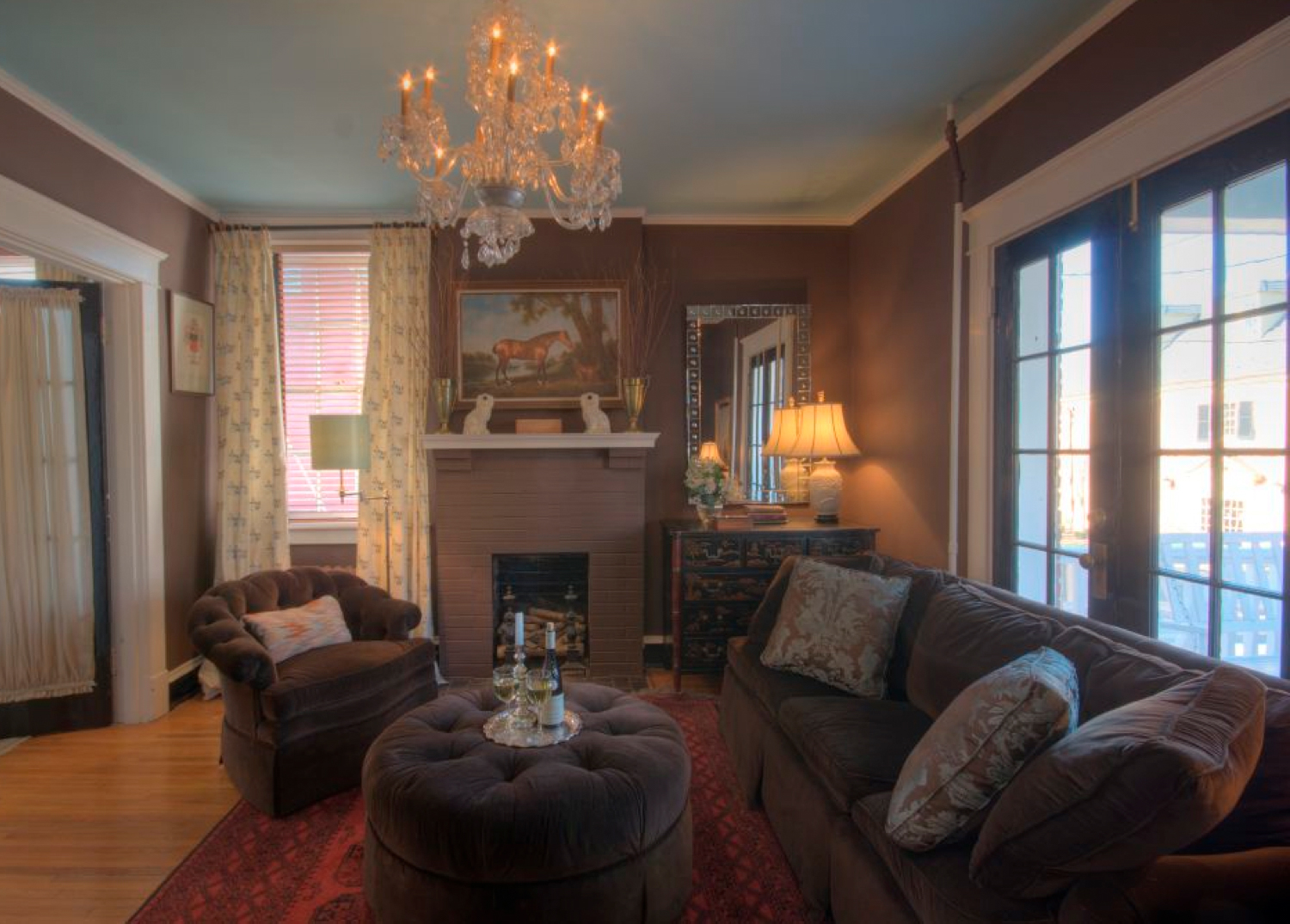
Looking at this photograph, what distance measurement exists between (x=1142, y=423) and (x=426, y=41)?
9.27 ft

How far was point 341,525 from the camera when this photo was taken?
421 centimetres

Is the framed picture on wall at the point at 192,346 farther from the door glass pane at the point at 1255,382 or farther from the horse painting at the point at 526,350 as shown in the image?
the door glass pane at the point at 1255,382

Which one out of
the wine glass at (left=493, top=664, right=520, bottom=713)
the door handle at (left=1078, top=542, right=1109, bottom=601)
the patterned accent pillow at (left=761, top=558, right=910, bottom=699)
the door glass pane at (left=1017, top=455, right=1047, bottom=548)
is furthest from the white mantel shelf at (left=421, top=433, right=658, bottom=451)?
the door handle at (left=1078, top=542, right=1109, bottom=601)

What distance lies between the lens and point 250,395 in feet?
13.3

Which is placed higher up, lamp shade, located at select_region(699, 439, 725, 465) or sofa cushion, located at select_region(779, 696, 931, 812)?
lamp shade, located at select_region(699, 439, 725, 465)

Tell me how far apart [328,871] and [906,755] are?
1.90 meters

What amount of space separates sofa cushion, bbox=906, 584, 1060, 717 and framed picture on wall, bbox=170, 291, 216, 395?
12.9 ft

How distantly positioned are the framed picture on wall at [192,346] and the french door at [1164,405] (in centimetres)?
420

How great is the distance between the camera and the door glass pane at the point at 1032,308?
8.75ft

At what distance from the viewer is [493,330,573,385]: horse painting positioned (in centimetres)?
412

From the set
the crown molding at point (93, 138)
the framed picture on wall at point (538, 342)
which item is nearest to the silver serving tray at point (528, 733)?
the framed picture on wall at point (538, 342)

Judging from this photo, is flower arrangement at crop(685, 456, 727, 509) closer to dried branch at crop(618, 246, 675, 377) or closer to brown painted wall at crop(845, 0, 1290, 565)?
dried branch at crop(618, 246, 675, 377)

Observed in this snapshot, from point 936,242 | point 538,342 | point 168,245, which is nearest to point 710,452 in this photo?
point 538,342

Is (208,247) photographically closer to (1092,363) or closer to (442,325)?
(442,325)
